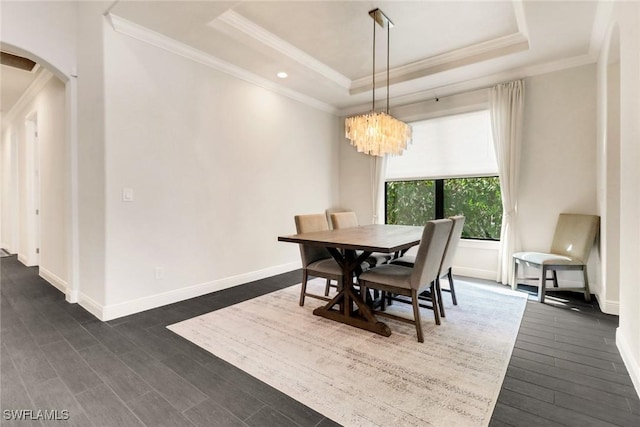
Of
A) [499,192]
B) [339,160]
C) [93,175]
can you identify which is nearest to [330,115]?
[339,160]

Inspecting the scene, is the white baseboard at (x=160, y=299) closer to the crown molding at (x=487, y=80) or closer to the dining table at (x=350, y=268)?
the dining table at (x=350, y=268)

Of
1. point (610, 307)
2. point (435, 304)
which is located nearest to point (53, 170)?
point (435, 304)

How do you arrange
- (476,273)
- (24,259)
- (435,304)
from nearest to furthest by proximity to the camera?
(435,304)
(476,273)
(24,259)

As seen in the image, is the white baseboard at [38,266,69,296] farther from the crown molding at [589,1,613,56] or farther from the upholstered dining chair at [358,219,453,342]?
the crown molding at [589,1,613,56]

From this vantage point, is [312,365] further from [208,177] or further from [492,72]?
[492,72]

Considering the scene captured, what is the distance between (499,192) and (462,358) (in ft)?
9.33

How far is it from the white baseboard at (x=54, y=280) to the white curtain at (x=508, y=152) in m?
5.29

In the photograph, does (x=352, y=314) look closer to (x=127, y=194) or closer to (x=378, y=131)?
(x=378, y=131)

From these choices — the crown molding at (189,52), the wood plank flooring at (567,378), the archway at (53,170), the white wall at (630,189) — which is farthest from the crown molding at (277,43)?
the wood plank flooring at (567,378)

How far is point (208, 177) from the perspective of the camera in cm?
353

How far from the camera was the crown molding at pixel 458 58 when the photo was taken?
3.33m

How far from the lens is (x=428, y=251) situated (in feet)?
7.39

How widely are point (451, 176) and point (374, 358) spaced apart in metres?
3.26

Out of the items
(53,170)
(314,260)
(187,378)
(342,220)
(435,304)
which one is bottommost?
(187,378)
